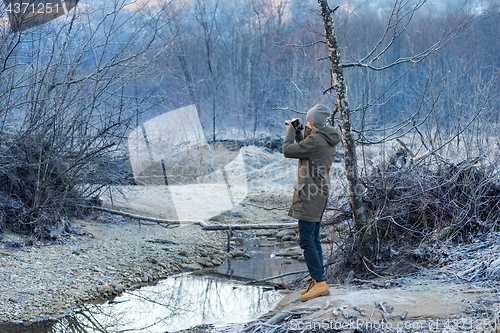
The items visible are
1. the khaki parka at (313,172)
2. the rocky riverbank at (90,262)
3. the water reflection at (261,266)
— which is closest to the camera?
the khaki parka at (313,172)

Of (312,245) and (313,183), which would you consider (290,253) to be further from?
(313,183)

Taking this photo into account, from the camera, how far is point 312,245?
3988 mm

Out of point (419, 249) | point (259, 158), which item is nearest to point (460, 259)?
point (419, 249)

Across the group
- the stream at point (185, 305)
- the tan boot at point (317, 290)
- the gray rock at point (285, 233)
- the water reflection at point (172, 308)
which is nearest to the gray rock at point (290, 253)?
the stream at point (185, 305)

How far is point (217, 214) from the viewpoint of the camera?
1130 centimetres

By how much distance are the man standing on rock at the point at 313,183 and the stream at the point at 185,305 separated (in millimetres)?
1373

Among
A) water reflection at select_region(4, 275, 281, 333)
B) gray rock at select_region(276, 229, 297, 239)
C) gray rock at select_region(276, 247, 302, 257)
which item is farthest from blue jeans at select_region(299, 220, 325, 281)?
gray rock at select_region(276, 229, 297, 239)

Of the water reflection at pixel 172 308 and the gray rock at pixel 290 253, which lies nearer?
the water reflection at pixel 172 308

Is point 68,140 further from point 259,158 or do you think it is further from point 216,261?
point 259,158

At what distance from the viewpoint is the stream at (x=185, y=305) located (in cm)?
491

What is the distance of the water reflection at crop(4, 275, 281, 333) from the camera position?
4953mm

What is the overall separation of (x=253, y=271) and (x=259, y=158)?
456 inches

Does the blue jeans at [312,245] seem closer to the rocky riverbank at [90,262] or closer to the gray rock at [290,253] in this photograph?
the rocky riverbank at [90,262]

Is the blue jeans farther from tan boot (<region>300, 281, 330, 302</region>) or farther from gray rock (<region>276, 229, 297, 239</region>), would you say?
gray rock (<region>276, 229, 297, 239</region>)
